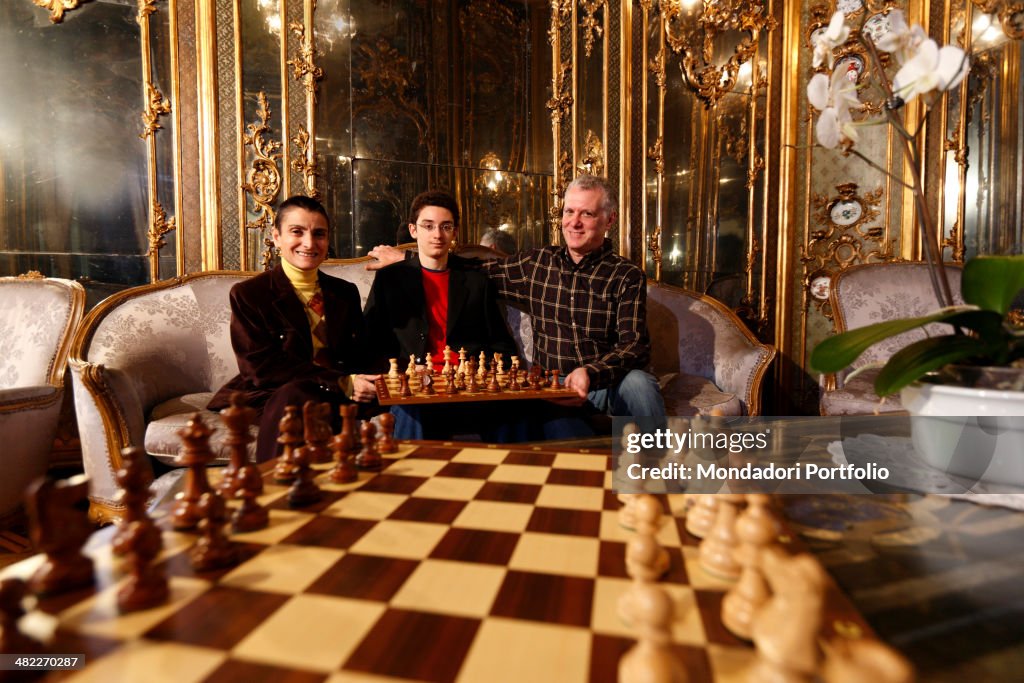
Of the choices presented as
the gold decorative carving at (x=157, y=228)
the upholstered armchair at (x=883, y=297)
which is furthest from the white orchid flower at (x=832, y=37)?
the gold decorative carving at (x=157, y=228)

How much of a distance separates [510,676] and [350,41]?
4306 millimetres

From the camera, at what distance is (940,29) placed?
447cm

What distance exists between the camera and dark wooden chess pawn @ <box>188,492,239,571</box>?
0.87 m

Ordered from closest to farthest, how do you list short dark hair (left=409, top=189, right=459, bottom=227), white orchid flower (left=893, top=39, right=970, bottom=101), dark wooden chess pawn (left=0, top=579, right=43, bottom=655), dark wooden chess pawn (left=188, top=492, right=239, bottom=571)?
1. dark wooden chess pawn (left=0, top=579, right=43, bottom=655)
2. dark wooden chess pawn (left=188, top=492, right=239, bottom=571)
3. white orchid flower (left=893, top=39, right=970, bottom=101)
4. short dark hair (left=409, top=189, right=459, bottom=227)

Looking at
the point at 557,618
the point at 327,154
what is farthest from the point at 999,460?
the point at 327,154

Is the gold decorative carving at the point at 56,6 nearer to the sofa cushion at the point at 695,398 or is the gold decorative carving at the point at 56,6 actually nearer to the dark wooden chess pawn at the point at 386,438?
the dark wooden chess pawn at the point at 386,438

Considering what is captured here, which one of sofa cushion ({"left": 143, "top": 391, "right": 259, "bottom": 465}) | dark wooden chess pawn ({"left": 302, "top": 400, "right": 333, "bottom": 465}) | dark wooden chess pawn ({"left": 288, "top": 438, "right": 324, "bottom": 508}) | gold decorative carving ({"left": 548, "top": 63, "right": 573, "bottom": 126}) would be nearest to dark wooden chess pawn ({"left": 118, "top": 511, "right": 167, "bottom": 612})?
dark wooden chess pawn ({"left": 288, "top": 438, "right": 324, "bottom": 508})

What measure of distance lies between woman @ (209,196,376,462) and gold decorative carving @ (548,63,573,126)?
2.49m

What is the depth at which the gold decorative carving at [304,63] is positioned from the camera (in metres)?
3.72

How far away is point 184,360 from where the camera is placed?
3.08 metres

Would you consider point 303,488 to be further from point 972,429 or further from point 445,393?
point 972,429

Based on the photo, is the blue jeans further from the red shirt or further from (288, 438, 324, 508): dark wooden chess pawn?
(288, 438, 324, 508): dark wooden chess pawn

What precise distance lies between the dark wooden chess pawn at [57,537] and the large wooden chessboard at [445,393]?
135 centimetres

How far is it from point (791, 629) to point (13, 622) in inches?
34.8
